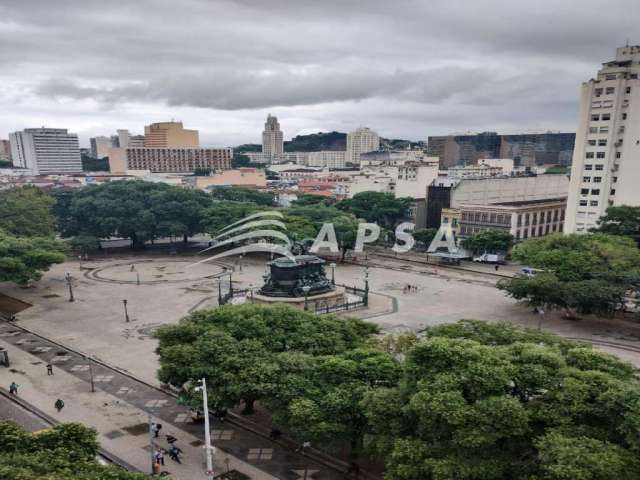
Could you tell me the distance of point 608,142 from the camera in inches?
2680

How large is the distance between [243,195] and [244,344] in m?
81.2

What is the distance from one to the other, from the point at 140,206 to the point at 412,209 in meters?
45.7

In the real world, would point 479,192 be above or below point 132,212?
above

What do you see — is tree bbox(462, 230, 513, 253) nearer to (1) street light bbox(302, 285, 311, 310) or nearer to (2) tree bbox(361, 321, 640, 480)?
(1) street light bbox(302, 285, 311, 310)

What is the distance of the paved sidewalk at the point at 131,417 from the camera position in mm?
22938

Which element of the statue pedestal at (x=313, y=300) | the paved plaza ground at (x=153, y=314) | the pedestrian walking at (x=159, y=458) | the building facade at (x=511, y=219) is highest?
the building facade at (x=511, y=219)

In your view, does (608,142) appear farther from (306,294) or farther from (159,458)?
(159,458)

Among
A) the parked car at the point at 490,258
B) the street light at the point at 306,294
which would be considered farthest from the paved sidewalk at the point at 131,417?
the parked car at the point at 490,258

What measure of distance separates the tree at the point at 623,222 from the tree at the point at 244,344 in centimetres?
4472

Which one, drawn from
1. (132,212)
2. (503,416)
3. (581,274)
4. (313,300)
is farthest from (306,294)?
(132,212)

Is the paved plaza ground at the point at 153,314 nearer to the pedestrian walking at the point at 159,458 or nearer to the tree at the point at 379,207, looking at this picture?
the pedestrian walking at the point at 159,458

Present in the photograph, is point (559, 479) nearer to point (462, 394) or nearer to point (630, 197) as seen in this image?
point (462, 394)

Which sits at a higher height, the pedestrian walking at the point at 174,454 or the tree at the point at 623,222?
the tree at the point at 623,222

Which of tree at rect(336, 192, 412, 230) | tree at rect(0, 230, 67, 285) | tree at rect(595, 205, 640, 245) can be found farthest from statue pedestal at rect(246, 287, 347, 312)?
tree at rect(336, 192, 412, 230)
